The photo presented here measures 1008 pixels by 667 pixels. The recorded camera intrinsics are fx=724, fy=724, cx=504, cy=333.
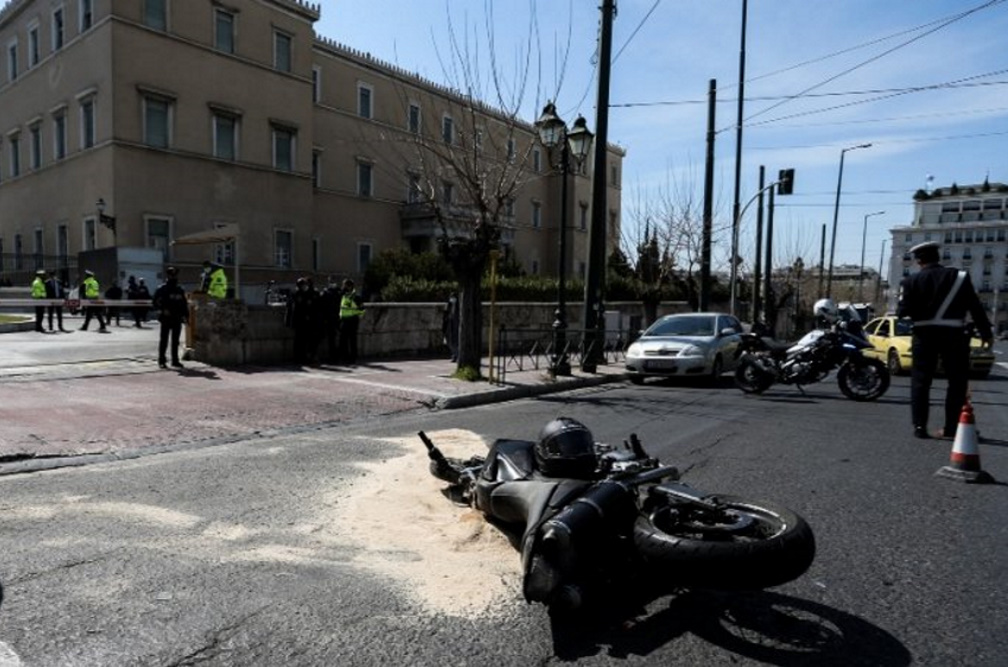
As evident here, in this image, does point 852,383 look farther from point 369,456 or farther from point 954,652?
point 954,652

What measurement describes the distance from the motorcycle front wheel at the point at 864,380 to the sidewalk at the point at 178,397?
4.47 meters

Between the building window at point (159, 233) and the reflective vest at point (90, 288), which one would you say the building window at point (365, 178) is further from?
the reflective vest at point (90, 288)

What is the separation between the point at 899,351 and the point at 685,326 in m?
5.93

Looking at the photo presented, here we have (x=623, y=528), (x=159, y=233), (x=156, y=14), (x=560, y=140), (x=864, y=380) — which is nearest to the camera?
(x=623, y=528)

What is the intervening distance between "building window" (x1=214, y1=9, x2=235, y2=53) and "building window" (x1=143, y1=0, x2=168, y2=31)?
2.38 metres

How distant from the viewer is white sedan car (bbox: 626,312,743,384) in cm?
1381

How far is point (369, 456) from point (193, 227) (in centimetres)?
2885

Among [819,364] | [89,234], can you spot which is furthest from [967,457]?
[89,234]

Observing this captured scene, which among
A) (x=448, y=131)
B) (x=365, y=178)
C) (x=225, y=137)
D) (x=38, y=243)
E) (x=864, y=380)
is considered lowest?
(x=864, y=380)

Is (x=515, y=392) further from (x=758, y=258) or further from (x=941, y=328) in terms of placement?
(x=758, y=258)

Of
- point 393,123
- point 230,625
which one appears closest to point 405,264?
point 393,123

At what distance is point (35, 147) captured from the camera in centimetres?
3616

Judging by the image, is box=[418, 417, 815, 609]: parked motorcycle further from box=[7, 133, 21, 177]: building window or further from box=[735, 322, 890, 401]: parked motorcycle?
box=[7, 133, 21, 177]: building window

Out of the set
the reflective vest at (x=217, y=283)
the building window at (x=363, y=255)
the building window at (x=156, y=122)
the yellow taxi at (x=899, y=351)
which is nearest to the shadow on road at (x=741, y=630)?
the reflective vest at (x=217, y=283)
